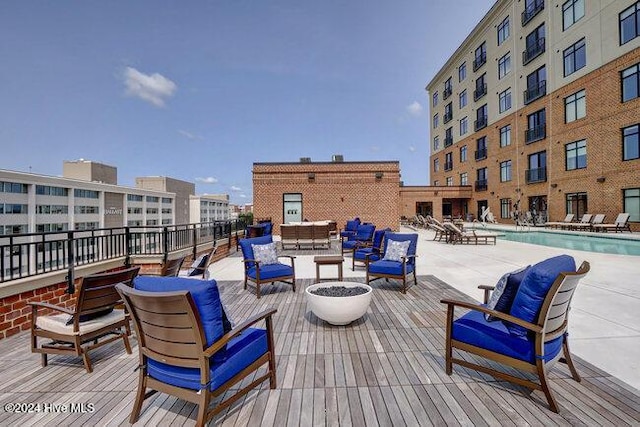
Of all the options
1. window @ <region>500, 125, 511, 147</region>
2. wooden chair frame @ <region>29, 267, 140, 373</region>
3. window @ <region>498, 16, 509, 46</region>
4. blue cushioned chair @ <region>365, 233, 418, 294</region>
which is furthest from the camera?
window @ <region>500, 125, 511, 147</region>

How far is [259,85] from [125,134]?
175ft

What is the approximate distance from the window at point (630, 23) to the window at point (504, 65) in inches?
354

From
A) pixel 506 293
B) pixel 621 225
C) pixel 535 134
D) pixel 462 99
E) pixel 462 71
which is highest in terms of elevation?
pixel 462 71

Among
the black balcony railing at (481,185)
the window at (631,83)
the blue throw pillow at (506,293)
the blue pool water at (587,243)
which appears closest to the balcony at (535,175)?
the black balcony railing at (481,185)

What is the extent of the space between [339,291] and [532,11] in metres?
29.3

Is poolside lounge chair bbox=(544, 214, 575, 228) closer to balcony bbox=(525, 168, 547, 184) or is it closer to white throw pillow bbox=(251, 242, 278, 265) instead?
balcony bbox=(525, 168, 547, 184)

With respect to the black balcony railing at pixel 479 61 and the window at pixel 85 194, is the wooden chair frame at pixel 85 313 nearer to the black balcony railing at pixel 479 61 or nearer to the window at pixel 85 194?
the black balcony railing at pixel 479 61

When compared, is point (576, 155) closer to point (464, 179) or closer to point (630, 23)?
point (630, 23)

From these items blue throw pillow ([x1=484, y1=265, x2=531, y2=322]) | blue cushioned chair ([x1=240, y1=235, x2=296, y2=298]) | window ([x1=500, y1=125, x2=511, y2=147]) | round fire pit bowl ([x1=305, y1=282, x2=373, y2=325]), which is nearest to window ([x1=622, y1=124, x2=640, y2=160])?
window ([x1=500, y1=125, x2=511, y2=147])

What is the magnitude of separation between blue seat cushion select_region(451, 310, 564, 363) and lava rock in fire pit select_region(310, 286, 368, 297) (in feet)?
4.86

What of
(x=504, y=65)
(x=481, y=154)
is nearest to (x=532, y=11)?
(x=504, y=65)

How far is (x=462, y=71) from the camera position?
31.4 meters

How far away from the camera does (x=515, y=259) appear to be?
29.3 ft

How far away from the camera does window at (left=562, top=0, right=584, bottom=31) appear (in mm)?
18172
